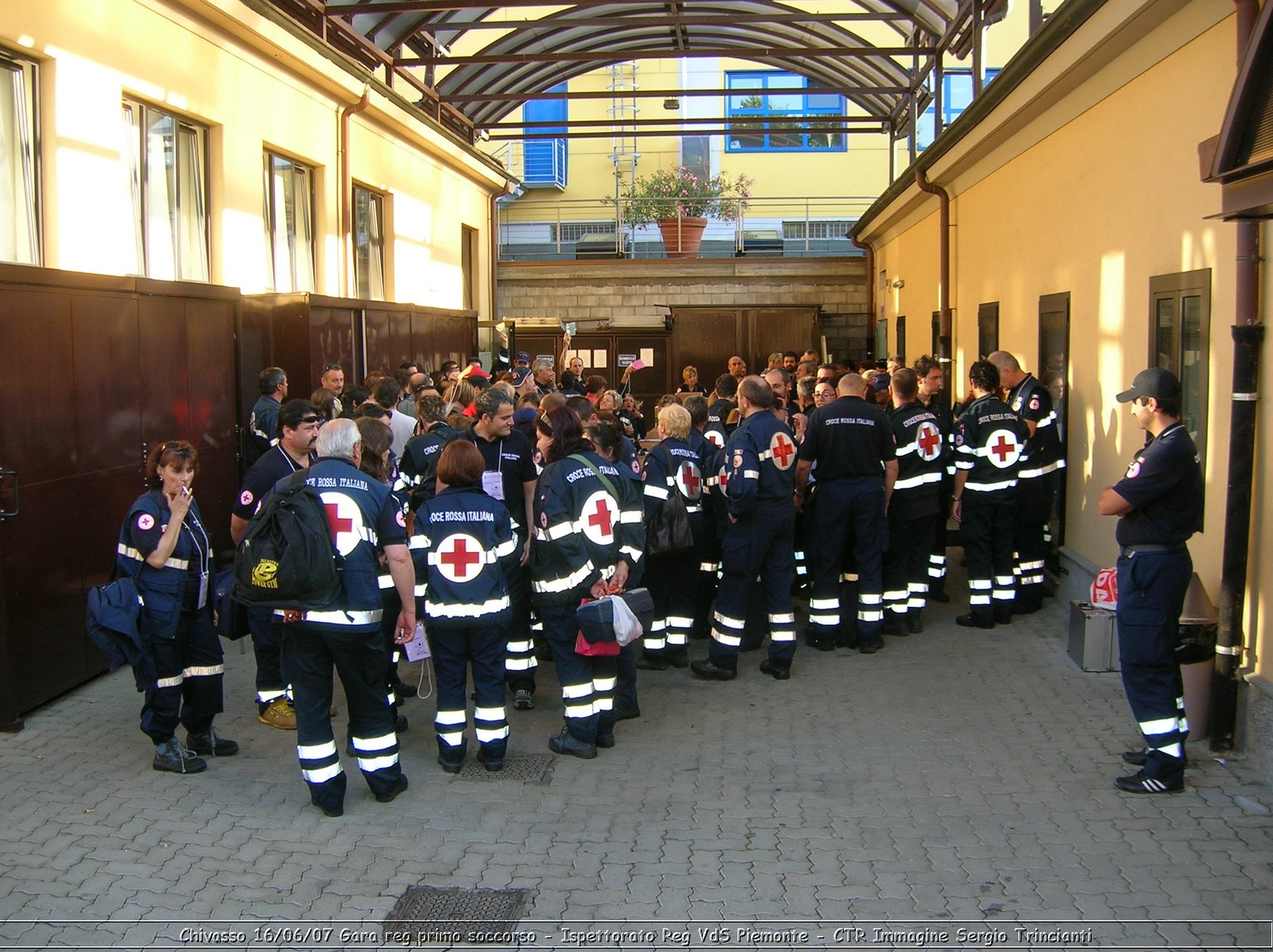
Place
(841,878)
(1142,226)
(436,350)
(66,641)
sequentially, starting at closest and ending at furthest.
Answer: (841,878) → (66,641) → (1142,226) → (436,350)

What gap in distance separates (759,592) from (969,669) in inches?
70.7

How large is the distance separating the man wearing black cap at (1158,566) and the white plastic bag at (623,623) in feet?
7.87

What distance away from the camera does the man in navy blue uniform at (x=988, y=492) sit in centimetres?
868

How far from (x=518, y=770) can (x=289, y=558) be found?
1797 millimetres

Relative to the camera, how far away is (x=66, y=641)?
704cm

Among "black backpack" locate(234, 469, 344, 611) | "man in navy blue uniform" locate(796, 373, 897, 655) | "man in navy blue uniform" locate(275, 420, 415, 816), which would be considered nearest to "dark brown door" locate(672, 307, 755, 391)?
"man in navy blue uniform" locate(796, 373, 897, 655)

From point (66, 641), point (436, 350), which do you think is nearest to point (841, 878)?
point (66, 641)

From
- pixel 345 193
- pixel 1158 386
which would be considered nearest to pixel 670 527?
pixel 1158 386

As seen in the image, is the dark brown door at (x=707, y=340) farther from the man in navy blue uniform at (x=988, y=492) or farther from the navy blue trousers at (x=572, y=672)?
the navy blue trousers at (x=572, y=672)

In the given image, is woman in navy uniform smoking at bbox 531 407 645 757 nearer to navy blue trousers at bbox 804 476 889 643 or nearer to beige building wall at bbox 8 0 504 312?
navy blue trousers at bbox 804 476 889 643

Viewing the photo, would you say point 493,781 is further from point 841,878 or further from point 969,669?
point 969,669

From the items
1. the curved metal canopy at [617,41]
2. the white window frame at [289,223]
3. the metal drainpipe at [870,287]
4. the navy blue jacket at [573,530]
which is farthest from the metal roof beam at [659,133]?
the navy blue jacket at [573,530]

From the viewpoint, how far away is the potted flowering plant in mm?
23391

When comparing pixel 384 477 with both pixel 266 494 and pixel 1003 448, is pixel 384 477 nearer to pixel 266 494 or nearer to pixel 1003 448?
pixel 266 494
